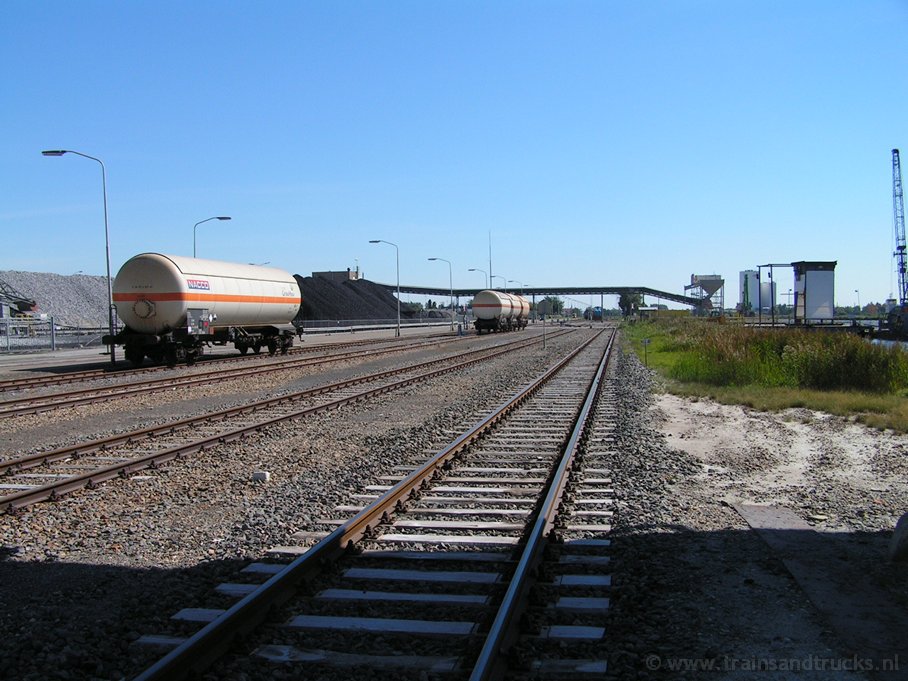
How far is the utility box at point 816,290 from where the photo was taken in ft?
225

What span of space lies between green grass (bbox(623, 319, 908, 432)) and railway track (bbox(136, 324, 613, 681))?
28.4 feet

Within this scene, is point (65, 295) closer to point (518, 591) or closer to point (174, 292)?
point (174, 292)

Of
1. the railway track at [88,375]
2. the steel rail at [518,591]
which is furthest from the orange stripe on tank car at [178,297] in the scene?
the steel rail at [518,591]

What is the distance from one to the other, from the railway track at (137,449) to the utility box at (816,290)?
60220 millimetres

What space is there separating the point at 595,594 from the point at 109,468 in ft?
21.0

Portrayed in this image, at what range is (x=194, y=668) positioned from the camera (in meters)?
4.27

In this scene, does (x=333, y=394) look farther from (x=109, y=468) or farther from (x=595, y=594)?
(x=595, y=594)

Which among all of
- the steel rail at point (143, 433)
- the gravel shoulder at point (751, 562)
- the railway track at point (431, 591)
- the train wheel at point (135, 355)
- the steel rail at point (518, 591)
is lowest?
the gravel shoulder at point (751, 562)

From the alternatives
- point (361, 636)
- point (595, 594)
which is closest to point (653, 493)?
point (595, 594)

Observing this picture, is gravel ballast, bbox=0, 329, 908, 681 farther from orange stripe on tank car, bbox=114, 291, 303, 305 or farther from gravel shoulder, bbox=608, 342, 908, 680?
orange stripe on tank car, bbox=114, 291, 303, 305

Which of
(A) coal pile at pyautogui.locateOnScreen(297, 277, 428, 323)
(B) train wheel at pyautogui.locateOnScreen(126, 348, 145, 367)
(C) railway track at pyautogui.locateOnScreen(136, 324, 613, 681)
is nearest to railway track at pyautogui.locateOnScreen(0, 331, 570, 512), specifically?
(C) railway track at pyautogui.locateOnScreen(136, 324, 613, 681)

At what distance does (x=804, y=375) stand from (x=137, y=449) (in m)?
16.5

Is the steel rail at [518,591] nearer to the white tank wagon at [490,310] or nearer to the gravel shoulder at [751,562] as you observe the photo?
the gravel shoulder at [751,562]

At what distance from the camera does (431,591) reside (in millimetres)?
5613
